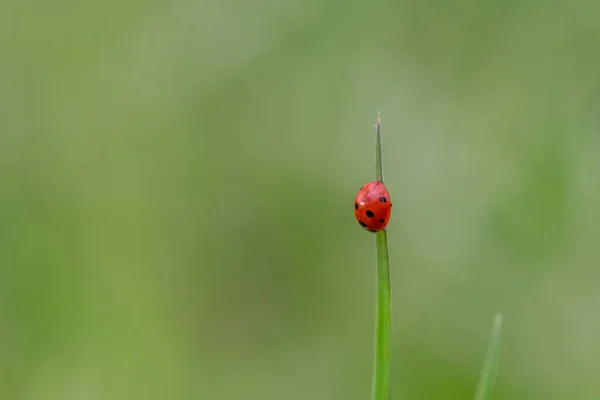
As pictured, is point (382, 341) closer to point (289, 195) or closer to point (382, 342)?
point (382, 342)

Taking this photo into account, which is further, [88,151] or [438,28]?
[438,28]

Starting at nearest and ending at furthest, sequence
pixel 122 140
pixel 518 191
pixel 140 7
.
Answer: pixel 518 191, pixel 122 140, pixel 140 7

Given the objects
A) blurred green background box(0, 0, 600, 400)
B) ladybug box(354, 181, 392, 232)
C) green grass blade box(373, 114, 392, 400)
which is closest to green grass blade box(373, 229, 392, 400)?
green grass blade box(373, 114, 392, 400)

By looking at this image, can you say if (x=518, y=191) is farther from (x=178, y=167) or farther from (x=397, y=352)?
(x=178, y=167)

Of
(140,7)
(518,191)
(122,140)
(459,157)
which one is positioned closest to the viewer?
(518,191)

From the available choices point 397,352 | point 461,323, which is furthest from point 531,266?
point 397,352
